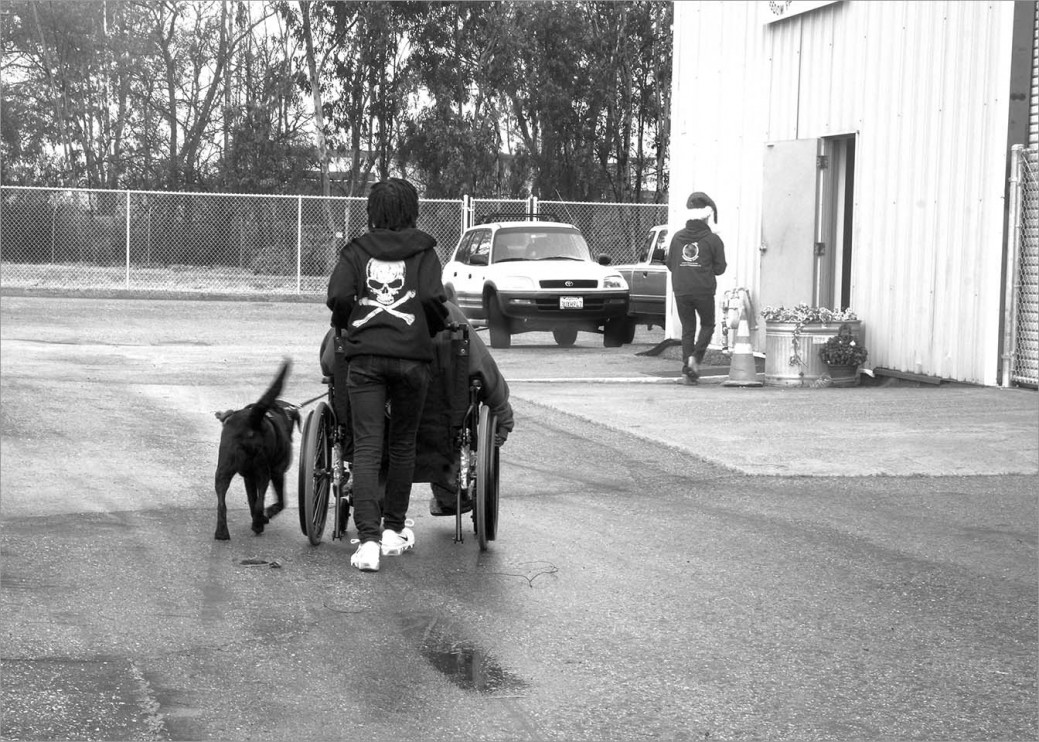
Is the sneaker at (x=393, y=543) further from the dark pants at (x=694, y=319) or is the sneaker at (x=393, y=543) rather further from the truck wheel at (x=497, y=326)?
the truck wheel at (x=497, y=326)

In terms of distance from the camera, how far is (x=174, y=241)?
34125 mm

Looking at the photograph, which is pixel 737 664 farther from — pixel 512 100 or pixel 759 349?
pixel 512 100

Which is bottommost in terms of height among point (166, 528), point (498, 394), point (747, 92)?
point (166, 528)

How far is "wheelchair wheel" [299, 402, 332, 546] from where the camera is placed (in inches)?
276

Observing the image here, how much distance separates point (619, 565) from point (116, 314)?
66.5 feet

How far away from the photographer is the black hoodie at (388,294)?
677 centimetres

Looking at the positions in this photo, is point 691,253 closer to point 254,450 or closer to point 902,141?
point 902,141

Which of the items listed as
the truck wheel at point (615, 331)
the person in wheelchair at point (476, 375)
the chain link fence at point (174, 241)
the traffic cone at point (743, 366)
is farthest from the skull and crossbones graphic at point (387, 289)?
the chain link fence at point (174, 241)

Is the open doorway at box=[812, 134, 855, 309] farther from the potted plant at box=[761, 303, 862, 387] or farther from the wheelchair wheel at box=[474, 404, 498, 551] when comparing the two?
the wheelchair wheel at box=[474, 404, 498, 551]

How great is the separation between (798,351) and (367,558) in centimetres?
946

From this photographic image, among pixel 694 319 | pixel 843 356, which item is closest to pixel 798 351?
pixel 843 356

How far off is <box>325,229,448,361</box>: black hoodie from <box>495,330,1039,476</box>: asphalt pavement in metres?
3.83

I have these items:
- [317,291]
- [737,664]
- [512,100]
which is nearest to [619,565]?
[737,664]

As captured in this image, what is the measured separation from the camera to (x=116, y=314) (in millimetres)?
25891
